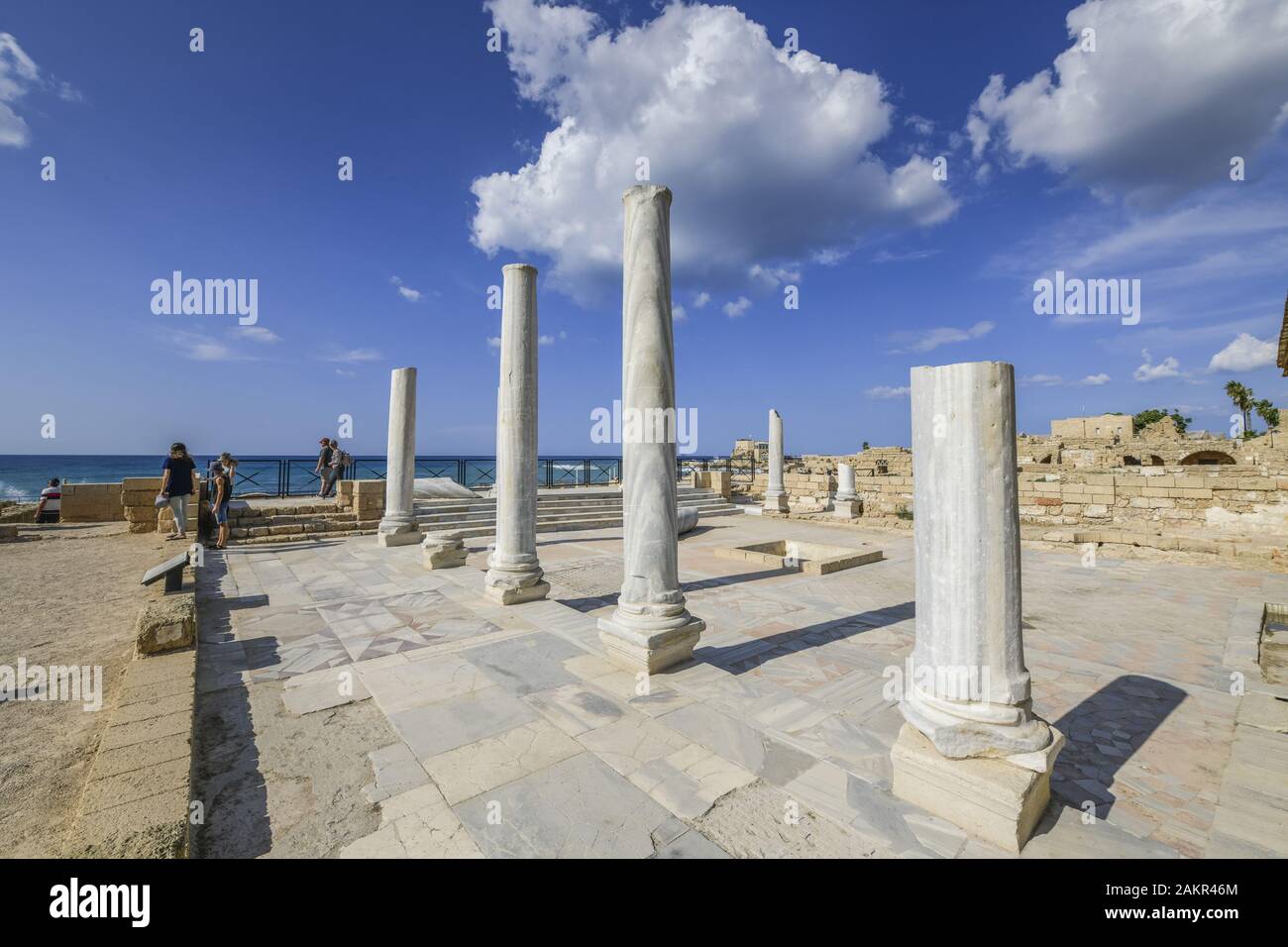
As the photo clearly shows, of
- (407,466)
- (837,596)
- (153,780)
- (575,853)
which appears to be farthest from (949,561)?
(407,466)

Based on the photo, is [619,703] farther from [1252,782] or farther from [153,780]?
[1252,782]

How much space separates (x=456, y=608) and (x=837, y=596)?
4.86m

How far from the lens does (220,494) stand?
1010 centimetres

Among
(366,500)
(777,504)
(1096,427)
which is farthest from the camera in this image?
(1096,427)

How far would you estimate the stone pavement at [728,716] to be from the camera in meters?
2.54

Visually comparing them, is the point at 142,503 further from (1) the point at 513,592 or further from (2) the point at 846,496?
(2) the point at 846,496

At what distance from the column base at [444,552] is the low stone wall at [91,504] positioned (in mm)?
11391

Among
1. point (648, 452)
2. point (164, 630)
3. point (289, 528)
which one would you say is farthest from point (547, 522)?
point (648, 452)

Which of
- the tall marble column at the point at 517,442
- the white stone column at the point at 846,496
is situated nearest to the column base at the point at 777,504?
the white stone column at the point at 846,496

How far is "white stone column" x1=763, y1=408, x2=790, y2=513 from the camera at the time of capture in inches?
706

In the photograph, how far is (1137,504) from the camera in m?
13.1

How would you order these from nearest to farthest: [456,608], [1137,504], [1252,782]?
[1252,782], [456,608], [1137,504]

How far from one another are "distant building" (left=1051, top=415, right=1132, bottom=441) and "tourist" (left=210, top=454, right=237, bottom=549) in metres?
40.1

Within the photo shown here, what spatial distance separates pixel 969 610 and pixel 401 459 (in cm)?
1027
